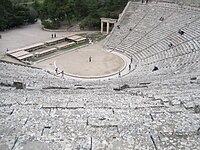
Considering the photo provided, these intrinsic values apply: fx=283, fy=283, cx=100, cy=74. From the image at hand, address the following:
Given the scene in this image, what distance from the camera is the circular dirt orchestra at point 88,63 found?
86.4ft

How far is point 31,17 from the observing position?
45594 mm

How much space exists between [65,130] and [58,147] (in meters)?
1.12

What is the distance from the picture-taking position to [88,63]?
2878 cm

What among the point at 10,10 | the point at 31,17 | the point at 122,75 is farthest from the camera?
the point at 31,17

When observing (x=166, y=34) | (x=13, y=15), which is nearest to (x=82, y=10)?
(x=13, y=15)

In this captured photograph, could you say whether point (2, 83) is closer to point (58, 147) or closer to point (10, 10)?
point (58, 147)

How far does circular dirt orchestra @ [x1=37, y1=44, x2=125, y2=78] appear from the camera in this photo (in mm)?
26344

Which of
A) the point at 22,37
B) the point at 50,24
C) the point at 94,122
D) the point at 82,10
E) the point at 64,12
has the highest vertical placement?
the point at 82,10

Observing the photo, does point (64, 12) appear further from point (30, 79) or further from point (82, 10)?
point (30, 79)

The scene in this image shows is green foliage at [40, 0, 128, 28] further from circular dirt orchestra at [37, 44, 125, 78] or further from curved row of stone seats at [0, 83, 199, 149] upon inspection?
curved row of stone seats at [0, 83, 199, 149]

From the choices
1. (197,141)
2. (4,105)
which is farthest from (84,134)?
(4,105)

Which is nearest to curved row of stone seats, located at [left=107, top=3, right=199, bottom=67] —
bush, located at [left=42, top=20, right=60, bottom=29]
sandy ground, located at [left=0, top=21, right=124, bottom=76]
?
sandy ground, located at [left=0, top=21, right=124, bottom=76]

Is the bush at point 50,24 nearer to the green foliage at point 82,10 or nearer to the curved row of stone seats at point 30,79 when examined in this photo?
the green foliage at point 82,10

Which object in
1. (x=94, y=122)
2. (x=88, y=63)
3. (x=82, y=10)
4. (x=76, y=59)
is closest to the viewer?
(x=94, y=122)
